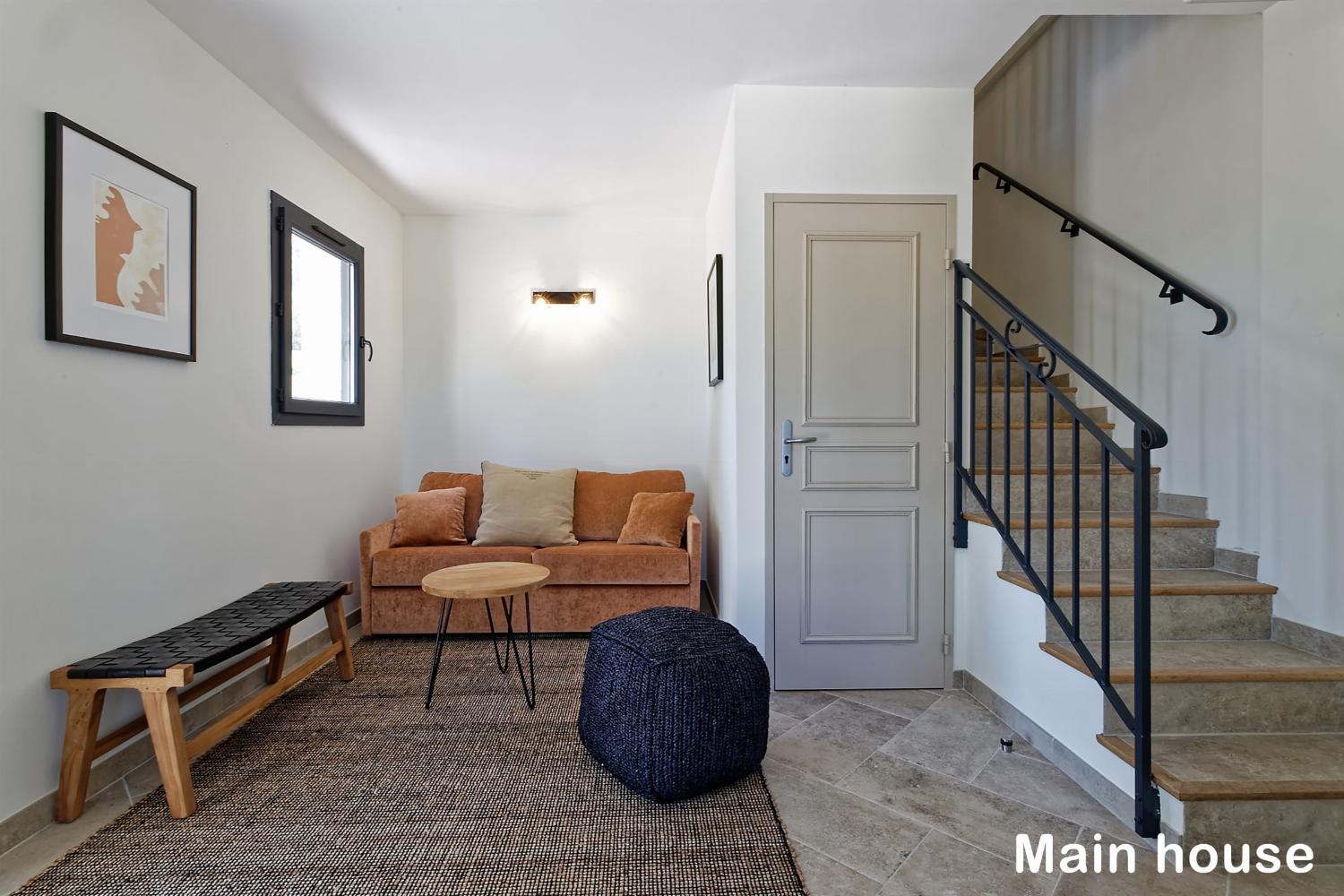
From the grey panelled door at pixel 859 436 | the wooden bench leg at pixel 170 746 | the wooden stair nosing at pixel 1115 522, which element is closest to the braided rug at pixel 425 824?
the wooden bench leg at pixel 170 746

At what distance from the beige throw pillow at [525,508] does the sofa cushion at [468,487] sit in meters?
0.08

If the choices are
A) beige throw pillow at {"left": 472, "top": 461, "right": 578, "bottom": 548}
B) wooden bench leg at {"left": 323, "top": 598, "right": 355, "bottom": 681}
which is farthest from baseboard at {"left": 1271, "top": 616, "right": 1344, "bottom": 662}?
wooden bench leg at {"left": 323, "top": 598, "right": 355, "bottom": 681}

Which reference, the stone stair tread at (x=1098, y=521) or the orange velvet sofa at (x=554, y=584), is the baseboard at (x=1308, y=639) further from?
the orange velvet sofa at (x=554, y=584)

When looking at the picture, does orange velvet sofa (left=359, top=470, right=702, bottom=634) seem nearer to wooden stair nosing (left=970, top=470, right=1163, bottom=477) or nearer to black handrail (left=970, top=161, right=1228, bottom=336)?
wooden stair nosing (left=970, top=470, right=1163, bottom=477)

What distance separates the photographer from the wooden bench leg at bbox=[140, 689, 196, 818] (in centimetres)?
188

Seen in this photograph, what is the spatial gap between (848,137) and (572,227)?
2332 mm

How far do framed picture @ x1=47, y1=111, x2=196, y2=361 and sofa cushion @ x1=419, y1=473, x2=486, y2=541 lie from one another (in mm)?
1874

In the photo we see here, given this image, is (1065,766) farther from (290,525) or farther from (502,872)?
(290,525)

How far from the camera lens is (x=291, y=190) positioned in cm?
327

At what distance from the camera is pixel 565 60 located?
2.65m

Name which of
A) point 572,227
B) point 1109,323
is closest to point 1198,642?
point 1109,323

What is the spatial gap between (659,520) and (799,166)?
2.05m

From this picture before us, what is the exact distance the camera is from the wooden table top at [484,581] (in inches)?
99.7

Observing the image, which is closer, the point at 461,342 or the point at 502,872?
the point at 502,872
